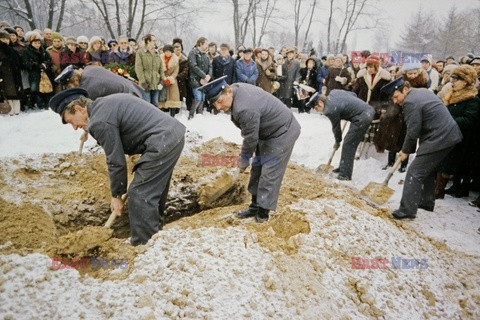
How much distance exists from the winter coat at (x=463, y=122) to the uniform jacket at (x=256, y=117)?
9.74 ft

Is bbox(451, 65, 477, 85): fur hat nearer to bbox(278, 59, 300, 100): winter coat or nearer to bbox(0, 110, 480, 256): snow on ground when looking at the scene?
bbox(0, 110, 480, 256): snow on ground

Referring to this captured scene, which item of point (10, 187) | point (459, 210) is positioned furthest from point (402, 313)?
point (10, 187)

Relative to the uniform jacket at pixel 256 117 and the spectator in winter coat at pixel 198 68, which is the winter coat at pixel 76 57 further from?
the uniform jacket at pixel 256 117

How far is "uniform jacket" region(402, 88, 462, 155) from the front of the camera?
155 inches

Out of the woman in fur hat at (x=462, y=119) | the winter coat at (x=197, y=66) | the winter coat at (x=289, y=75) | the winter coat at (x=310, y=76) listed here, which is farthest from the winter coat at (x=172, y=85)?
the woman in fur hat at (x=462, y=119)

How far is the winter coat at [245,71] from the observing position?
796cm

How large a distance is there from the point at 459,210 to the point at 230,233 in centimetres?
407

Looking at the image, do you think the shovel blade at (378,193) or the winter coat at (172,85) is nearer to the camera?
the shovel blade at (378,193)

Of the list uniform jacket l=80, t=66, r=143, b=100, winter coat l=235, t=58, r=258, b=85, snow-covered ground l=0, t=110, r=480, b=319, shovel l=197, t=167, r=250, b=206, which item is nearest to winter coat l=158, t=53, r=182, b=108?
winter coat l=235, t=58, r=258, b=85

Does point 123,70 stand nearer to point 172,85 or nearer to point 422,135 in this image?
point 172,85

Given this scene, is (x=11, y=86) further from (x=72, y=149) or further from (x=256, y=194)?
(x=256, y=194)

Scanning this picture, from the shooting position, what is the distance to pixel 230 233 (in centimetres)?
287

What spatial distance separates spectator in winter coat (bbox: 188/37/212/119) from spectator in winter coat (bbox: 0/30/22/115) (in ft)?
12.2

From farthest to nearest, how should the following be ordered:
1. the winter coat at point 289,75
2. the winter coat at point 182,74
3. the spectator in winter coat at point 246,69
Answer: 1. the winter coat at point 289,75
2. the spectator in winter coat at point 246,69
3. the winter coat at point 182,74
